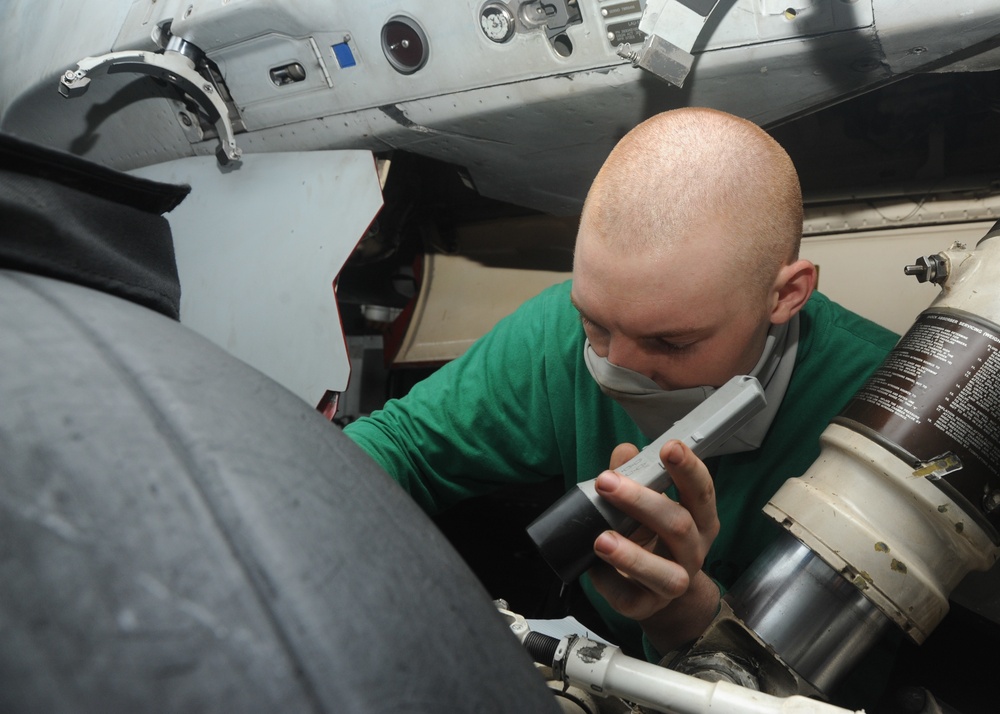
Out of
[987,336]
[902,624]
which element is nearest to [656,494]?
[902,624]

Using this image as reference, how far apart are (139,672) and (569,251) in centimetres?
200

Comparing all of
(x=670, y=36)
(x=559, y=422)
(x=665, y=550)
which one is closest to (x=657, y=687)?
(x=665, y=550)

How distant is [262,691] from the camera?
34 cm

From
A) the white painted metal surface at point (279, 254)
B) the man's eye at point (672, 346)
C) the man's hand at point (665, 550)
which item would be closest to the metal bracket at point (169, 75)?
the white painted metal surface at point (279, 254)

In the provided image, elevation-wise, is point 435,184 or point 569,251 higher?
point 435,184

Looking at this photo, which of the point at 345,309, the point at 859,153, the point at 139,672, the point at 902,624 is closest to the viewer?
the point at 139,672

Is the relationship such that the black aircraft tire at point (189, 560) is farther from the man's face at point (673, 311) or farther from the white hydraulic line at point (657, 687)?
the man's face at point (673, 311)

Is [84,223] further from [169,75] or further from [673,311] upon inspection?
[169,75]

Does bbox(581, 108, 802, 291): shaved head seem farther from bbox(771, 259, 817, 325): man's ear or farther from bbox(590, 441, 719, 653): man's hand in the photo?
bbox(590, 441, 719, 653): man's hand

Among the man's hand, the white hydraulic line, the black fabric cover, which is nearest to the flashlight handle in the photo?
the man's hand

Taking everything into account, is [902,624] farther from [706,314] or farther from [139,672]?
[139,672]

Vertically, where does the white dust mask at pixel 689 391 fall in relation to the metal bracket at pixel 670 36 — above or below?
below

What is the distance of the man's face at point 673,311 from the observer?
91cm

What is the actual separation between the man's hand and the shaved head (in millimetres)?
275
